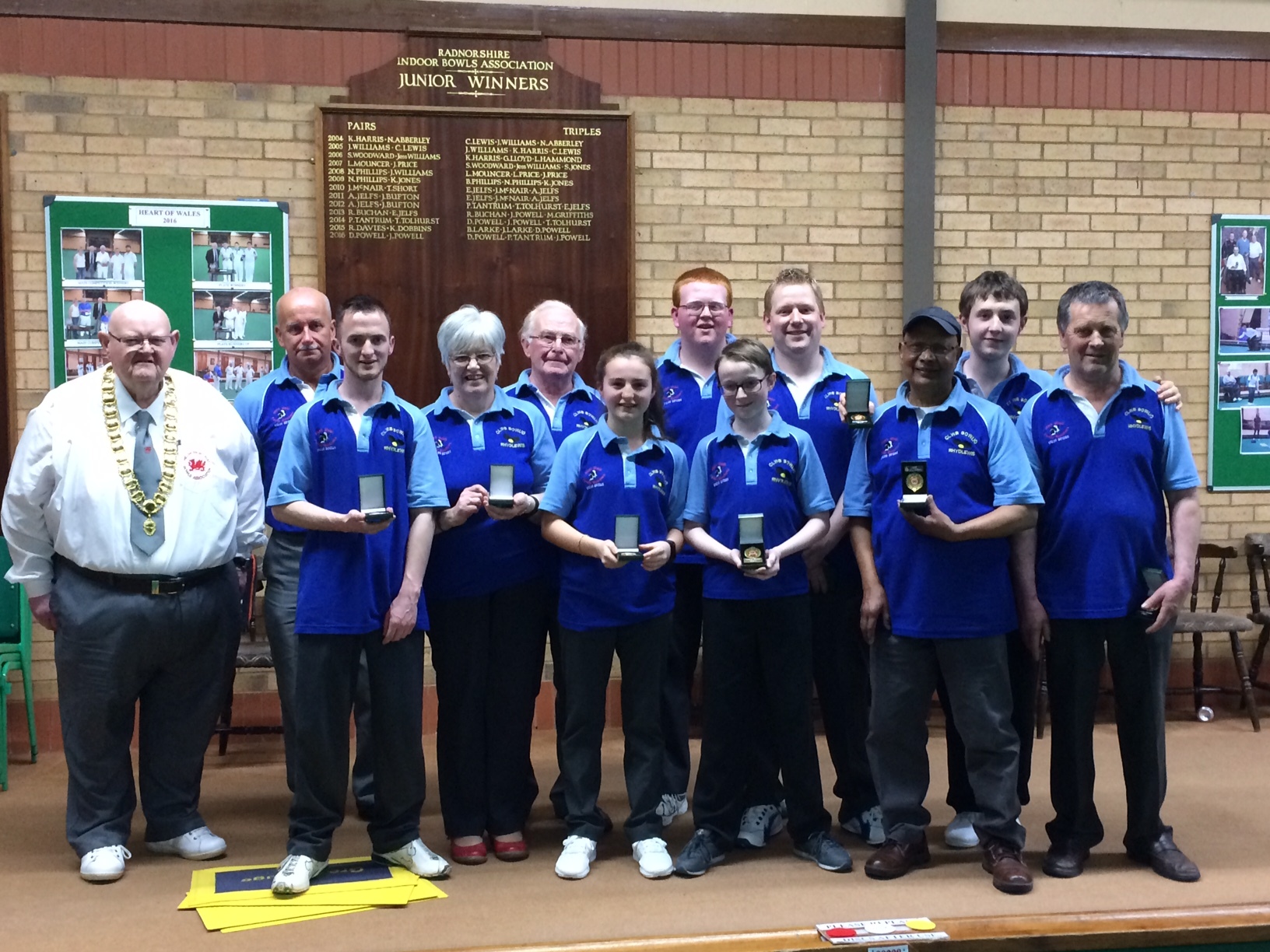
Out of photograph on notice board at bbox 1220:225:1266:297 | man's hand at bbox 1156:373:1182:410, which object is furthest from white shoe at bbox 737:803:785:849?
photograph on notice board at bbox 1220:225:1266:297

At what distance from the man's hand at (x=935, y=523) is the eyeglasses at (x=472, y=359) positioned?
4.21 ft

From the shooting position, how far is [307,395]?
4.10m

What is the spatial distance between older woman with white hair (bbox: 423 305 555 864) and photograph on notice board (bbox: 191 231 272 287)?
6.66 ft

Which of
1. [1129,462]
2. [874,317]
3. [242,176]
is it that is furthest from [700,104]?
[1129,462]

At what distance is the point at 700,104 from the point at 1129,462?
298 centimetres

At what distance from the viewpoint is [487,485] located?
369 cm

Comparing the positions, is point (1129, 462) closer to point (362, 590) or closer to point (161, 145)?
point (362, 590)

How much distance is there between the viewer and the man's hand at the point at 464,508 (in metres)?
3.58

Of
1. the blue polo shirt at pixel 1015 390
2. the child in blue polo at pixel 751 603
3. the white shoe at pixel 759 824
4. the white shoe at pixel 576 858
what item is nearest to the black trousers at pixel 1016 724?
the child in blue polo at pixel 751 603

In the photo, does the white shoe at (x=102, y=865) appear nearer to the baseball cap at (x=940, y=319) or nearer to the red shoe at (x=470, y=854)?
the red shoe at (x=470, y=854)

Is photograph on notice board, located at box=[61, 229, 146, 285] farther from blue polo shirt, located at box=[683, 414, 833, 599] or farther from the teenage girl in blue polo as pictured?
blue polo shirt, located at box=[683, 414, 833, 599]

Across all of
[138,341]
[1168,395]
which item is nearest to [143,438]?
[138,341]

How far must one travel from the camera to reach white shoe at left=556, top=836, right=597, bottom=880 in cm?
354

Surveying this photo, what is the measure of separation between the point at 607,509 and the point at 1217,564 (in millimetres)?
3988
